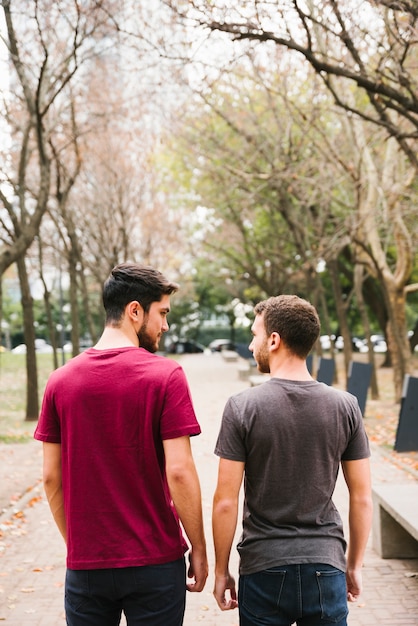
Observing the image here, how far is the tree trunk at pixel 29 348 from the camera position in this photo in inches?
635

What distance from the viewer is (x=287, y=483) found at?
284 centimetres

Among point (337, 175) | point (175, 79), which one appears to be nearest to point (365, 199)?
point (337, 175)

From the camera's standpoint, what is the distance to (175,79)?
52.7 feet

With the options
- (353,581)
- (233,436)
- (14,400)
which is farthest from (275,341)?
(14,400)

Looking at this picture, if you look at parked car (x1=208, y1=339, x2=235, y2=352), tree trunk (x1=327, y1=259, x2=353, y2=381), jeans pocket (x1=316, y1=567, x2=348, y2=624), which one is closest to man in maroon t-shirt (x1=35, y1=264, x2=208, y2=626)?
jeans pocket (x1=316, y1=567, x2=348, y2=624)

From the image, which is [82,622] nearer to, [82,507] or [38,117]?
[82,507]

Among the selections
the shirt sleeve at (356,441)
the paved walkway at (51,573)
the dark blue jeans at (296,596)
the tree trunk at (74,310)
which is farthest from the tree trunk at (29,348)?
the dark blue jeans at (296,596)

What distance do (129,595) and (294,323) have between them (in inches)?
46.2

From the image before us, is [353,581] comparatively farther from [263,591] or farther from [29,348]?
[29,348]

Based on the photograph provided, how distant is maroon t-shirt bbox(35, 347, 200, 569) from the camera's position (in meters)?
2.79

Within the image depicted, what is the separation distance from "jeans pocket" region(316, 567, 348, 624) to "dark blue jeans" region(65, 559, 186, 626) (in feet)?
1.71

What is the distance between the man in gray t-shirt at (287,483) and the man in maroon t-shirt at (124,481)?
0.63ft

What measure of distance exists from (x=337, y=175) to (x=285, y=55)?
424cm

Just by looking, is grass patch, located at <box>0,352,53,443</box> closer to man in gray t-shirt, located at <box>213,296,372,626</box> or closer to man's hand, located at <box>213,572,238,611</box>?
man's hand, located at <box>213,572,238,611</box>
